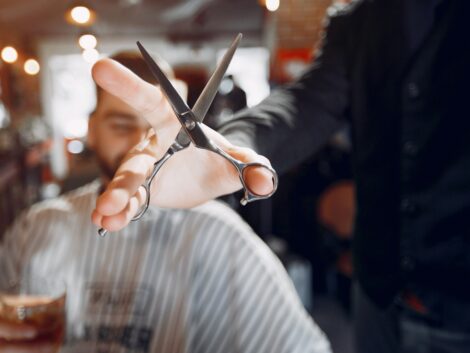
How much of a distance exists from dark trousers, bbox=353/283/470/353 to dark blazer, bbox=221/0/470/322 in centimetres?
9

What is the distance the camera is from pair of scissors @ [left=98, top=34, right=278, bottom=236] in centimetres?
61

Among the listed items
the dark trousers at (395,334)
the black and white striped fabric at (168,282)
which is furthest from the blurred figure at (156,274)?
the dark trousers at (395,334)

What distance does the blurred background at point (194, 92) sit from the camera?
4488 millimetres

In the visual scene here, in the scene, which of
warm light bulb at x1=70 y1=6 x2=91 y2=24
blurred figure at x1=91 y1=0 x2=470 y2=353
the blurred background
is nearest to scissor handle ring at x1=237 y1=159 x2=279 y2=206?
the blurred background

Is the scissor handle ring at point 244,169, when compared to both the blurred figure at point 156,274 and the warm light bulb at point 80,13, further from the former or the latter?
the warm light bulb at point 80,13

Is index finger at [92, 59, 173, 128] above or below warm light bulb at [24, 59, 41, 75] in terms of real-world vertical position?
above

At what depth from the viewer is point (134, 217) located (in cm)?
59

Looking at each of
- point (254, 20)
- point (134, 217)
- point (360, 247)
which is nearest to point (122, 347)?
point (360, 247)

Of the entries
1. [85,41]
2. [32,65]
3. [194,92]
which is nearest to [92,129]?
[194,92]

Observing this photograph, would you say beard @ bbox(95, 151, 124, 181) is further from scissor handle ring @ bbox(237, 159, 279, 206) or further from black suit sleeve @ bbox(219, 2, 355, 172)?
scissor handle ring @ bbox(237, 159, 279, 206)

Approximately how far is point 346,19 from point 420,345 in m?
0.91

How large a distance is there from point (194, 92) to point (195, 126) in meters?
1.39

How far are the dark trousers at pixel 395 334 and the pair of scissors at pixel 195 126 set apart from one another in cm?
92

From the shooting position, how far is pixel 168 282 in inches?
69.2
